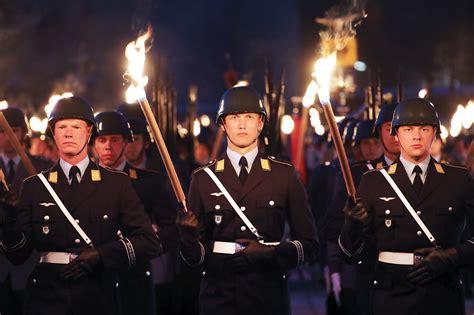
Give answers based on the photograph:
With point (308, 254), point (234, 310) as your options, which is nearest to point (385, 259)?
point (308, 254)

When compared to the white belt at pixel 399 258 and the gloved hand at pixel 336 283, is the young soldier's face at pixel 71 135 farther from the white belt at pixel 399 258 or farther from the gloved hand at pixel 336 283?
the gloved hand at pixel 336 283

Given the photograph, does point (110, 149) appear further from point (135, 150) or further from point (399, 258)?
point (399, 258)

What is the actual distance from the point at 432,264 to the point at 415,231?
1.23 ft

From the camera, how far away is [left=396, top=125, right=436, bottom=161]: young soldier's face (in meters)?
8.84

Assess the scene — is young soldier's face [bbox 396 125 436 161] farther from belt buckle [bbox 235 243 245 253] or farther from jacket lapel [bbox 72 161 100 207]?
jacket lapel [bbox 72 161 100 207]

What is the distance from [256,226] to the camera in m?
8.80

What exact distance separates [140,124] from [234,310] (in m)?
4.44

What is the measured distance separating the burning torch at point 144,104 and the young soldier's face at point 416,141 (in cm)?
176

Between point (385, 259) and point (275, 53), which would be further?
point (275, 53)

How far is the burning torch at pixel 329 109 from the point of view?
8.14 metres

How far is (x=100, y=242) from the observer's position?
28.5 ft

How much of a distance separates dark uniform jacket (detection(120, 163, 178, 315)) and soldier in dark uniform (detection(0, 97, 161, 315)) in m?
1.72

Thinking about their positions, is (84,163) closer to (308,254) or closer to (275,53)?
(308,254)

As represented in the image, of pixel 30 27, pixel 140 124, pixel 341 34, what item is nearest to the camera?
pixel 341 34
